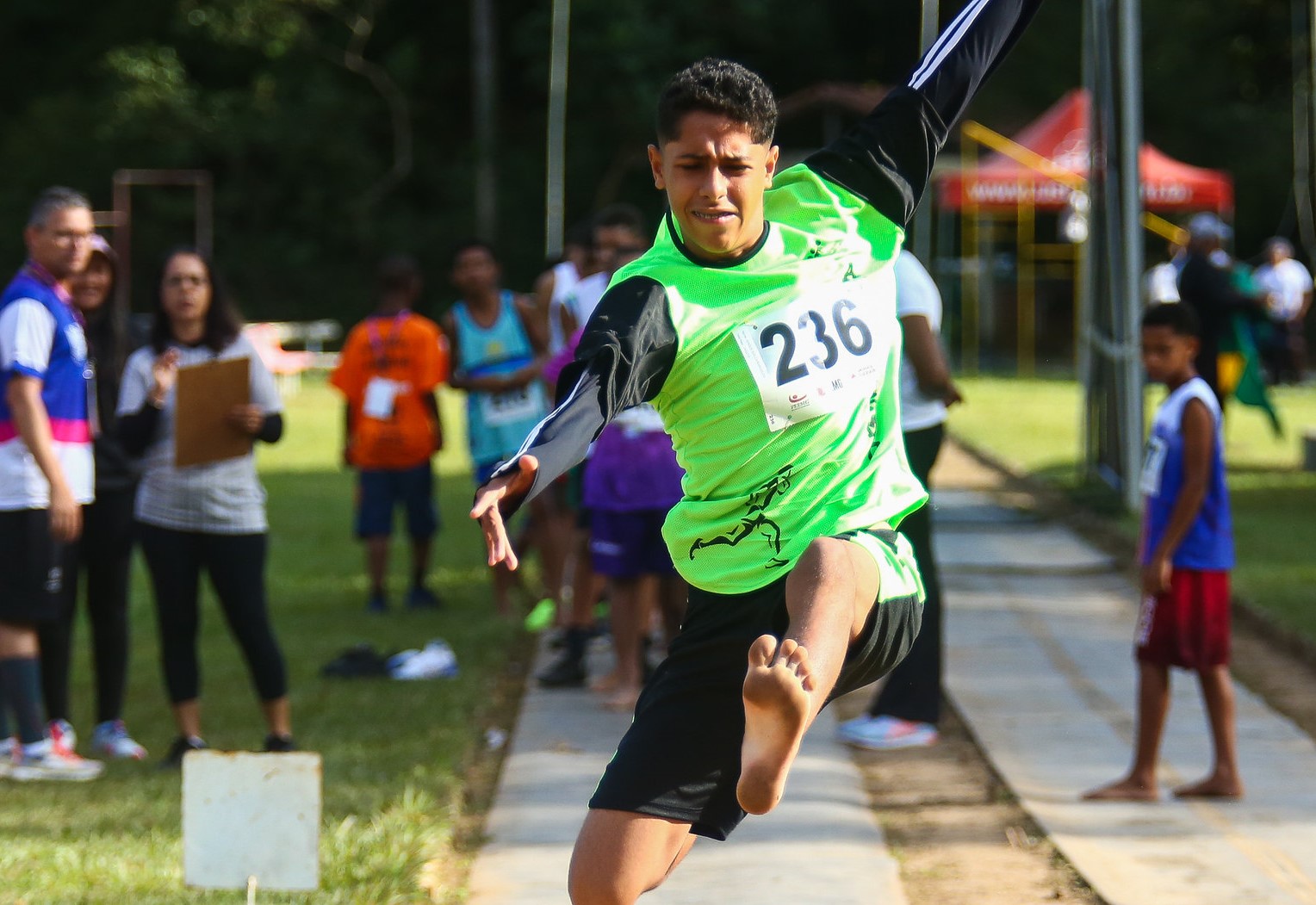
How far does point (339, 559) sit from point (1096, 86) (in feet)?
23.1

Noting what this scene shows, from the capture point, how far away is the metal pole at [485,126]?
36562 mm

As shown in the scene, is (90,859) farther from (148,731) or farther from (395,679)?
(395,679)

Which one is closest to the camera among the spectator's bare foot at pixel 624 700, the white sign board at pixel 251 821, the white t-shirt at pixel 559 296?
the white sign board at pixel 251 821

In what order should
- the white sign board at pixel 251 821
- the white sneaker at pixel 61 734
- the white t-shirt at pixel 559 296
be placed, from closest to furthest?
the white sign board at pixel 251 821 → the white sneaker at pixel 61 734 → the white t-shirt at pixel 559 296

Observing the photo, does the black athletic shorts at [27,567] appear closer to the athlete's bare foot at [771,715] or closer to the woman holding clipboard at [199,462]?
the woman holding clipboard at [199,462]

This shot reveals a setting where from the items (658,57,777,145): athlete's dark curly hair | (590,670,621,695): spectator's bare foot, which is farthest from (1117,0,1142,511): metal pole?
(658,57,777,145): athlete's dark curly hair

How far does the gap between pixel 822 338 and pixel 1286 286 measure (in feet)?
73.8

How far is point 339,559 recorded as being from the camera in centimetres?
1200

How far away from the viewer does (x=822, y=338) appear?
3449 millimetres

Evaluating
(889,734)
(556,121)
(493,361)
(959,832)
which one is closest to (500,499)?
(959,832)

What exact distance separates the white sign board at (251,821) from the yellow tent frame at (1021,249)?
19.9m

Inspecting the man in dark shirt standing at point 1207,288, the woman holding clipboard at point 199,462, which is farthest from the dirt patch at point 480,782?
the man in dark shirt standing at point 1207,288

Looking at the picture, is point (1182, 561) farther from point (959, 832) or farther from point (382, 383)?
point (382, 383)

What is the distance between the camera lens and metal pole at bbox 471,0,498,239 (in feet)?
120
